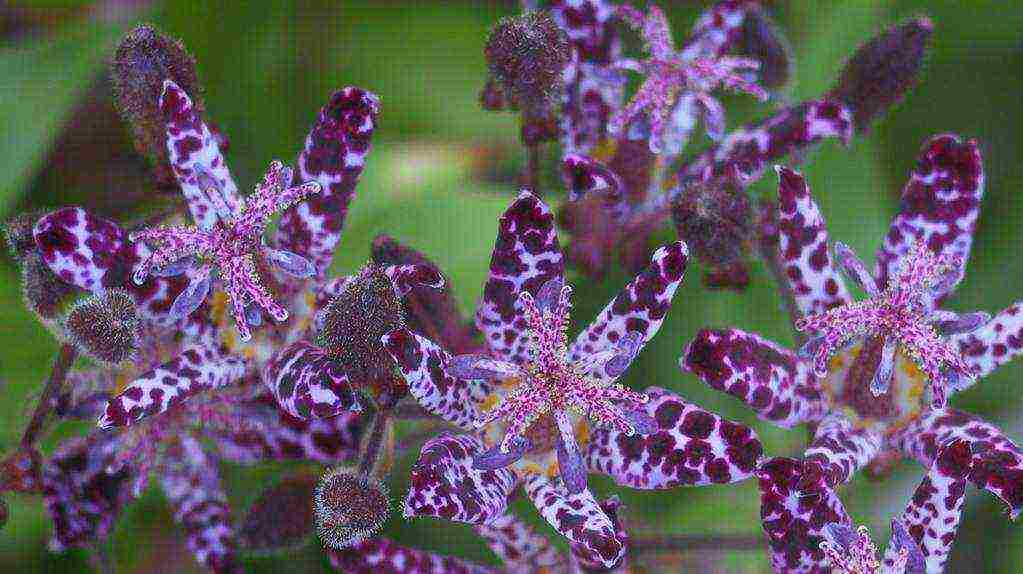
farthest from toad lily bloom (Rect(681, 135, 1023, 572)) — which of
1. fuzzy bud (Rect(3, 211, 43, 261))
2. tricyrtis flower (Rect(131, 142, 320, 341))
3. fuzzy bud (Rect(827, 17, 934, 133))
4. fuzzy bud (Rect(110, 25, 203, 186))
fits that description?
fuzzy bud (Rect(3, 211, 43, 261))

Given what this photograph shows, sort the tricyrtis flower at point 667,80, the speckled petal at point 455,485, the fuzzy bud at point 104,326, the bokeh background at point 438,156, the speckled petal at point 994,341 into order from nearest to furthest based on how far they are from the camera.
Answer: the speckled petal at point 455,485, the fuzzy bud at point 104,326, the speckled petal at point 994,341, the tricyrtis flower at point 667,80, the bokeh background at point 438,156

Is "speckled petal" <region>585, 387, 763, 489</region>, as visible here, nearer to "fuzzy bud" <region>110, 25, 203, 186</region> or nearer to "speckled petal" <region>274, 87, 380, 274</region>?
"speckled petal" <region>274, 87, 380, 274</region>

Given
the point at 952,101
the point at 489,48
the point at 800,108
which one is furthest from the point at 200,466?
the point at 952,101

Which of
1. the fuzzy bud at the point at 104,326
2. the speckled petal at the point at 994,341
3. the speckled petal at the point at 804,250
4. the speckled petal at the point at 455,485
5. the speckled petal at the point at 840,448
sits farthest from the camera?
the speckled petal at the point at 994,341

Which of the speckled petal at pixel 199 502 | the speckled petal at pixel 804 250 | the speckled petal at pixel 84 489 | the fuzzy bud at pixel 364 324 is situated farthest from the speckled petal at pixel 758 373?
the speckled petal at pixel 84 489

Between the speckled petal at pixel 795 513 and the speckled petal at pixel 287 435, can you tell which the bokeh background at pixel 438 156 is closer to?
the speckled petal at pixel 287 435

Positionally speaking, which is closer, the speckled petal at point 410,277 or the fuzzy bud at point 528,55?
the speckled petal at point 410,277
